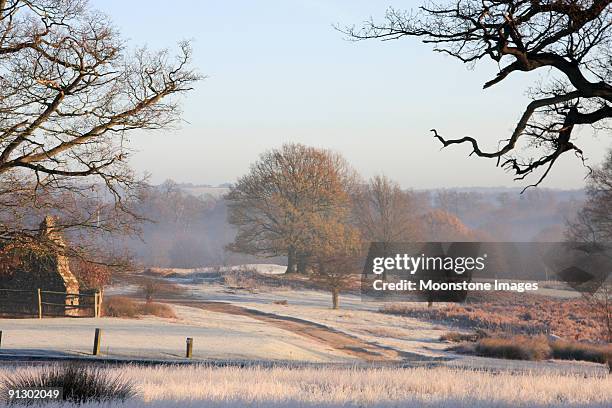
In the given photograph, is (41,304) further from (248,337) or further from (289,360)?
(289,360)

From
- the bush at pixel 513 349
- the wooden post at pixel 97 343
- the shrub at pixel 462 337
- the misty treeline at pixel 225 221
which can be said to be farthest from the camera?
the misty treeline at pixel 225 221

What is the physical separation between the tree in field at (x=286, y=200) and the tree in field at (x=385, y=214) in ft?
14.5

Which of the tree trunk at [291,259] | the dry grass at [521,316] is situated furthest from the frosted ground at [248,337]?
the tree trunk at [291,259]

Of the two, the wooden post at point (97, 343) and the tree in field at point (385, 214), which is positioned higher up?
the tree in field at point (385, 214)

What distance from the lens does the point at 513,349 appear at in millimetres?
32750

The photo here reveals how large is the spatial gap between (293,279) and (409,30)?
2007 inches

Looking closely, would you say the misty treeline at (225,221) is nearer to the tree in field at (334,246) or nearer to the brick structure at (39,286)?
the tree in field at (334,246)

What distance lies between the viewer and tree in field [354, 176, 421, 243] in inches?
2761

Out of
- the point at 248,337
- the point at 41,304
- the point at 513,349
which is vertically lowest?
the point at 513,349

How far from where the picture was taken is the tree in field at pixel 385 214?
2761 inches

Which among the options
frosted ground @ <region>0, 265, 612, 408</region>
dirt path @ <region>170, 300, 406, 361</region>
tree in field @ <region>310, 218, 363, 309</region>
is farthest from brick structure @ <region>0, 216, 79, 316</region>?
tree in field @ <region>310, 218, 363, 309</region>

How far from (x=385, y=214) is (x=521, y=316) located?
25.0 metres

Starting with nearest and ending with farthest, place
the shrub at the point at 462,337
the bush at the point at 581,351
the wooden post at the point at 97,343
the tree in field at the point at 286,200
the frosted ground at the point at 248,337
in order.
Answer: the wooden post at the point at 97,343, the frosted ground at the point at 248,337, the bush at the point at 581,351, the shrub at the point at 462,337, the tree in field at the point at 286,200

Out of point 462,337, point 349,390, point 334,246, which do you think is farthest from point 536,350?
point 334,246
